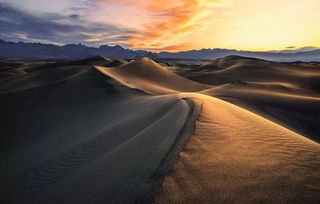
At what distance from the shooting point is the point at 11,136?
328 inches

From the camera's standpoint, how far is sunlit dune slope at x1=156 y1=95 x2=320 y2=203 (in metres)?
2.32

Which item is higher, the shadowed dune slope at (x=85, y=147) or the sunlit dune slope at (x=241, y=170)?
the sunlit dune slope at (x=241, y=170)

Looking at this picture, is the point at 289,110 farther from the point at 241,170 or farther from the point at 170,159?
the point at 170,159

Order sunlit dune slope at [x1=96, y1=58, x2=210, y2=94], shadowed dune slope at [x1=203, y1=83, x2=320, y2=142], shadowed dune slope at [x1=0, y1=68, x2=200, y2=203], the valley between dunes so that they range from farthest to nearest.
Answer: sunlit dune slope at [x1=96, y1=58, x2=210, y2=94], shadowed dune slope at [x1=203, y1=83, x2=320, y2=142], shadowed dune slope at [x1=0, y1=68, x2=200, y2=203], the valley between dunes

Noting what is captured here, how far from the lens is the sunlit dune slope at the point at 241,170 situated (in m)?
2.32

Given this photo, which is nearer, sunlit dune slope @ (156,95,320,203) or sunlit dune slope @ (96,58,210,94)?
sunlit dune slope @ (156,95,320,203)

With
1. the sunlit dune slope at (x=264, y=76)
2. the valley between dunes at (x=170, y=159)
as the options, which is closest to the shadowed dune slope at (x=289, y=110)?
the valley between dunes at (x=170, y=159)

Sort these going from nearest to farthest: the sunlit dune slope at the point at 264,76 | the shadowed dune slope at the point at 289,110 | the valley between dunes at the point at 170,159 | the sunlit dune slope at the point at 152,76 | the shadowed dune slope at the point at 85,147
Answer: the valley between dunes at the point at 170,159
the shadowed dune slope at the point at 85,147
the shadowed dune slope at the point at 289,110
the sunlit dune slope at the point at 152,76
the sunlit dune slope at the point at 264,76

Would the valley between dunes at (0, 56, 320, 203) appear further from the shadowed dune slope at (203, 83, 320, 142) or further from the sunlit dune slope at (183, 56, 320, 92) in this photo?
the sunlit dune slope at (183, 56, 320, 92)

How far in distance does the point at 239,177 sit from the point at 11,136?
8.74m

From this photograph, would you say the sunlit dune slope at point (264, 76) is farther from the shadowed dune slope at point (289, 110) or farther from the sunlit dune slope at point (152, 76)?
the shadowed dune slope at point (289, 110)

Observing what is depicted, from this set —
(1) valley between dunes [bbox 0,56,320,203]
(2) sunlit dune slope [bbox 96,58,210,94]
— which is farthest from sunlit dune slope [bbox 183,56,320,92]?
(1) valley between dunes [bbox 0,56,320,203]

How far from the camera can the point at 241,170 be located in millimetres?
2865

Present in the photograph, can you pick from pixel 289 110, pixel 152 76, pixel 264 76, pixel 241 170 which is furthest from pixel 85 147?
pixel 264 76
